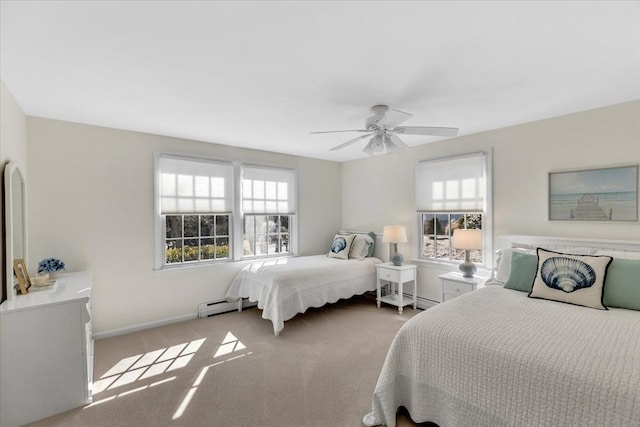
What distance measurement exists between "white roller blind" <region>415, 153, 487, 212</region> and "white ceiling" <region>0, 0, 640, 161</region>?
85 centimetres

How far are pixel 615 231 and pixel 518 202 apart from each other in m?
0.87

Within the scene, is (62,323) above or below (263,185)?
below

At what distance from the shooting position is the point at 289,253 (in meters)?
5.14

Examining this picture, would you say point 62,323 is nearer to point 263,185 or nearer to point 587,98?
point 263,185

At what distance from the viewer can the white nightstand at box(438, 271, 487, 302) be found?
11.3ft

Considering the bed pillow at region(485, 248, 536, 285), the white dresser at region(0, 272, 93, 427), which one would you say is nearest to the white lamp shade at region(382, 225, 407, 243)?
the bed pillow at region(485, 248, 536, 285)

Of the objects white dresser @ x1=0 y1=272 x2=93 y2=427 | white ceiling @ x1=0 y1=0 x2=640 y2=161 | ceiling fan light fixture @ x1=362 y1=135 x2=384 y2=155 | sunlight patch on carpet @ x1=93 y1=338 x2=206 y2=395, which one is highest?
Answer: white ceiling @ x1=0 y1=0 x2=640 y2=161

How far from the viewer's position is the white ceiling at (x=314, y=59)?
61.6 inches

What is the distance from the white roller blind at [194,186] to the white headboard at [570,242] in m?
3.66

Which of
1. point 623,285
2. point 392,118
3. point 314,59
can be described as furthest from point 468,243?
point 314,59

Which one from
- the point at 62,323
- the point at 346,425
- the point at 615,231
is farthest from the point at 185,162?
the point at 615,231

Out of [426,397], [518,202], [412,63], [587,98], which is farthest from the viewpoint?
[518,202]

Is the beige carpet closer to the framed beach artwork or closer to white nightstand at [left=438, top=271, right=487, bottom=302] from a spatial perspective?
white nightstand at [left=438, top=271, right=487, bottom=302]

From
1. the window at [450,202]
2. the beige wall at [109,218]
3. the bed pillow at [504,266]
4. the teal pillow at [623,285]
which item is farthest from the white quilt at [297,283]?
the teal pillow at [623,285]
